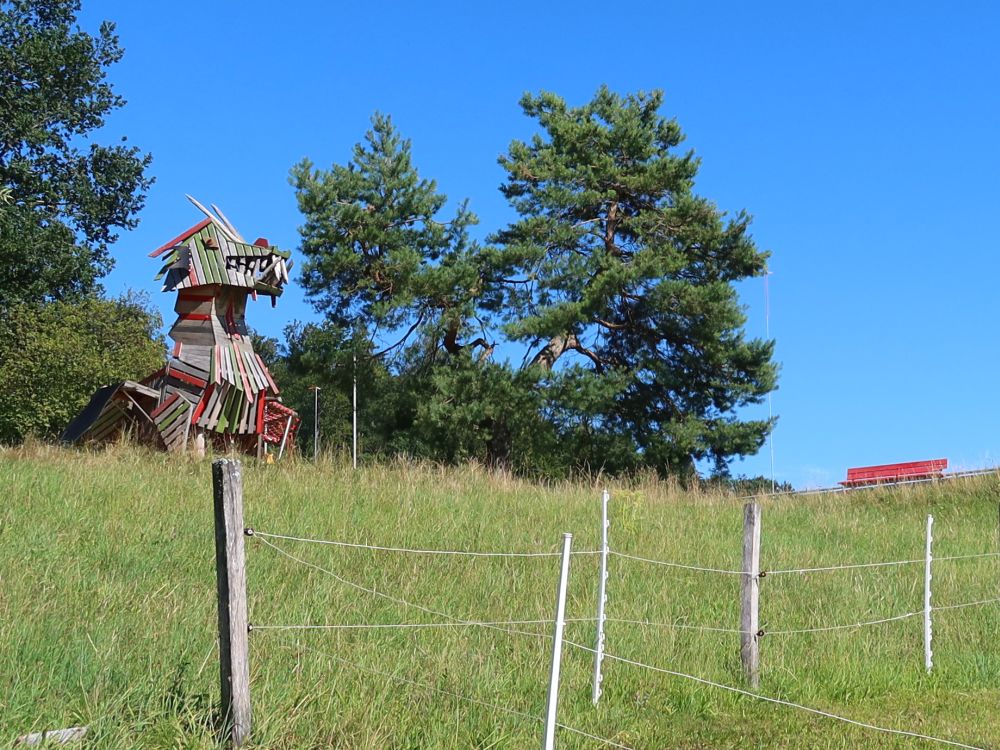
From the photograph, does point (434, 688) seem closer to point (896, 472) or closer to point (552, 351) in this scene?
point (552, 351)

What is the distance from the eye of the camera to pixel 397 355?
26.4m

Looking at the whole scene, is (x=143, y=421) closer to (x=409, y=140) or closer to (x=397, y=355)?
(x=397, y=355)

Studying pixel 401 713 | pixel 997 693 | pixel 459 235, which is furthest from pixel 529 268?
pixel 401 713

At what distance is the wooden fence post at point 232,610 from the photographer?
529 centimetres

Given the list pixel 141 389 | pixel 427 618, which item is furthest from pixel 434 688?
pixel 141 389

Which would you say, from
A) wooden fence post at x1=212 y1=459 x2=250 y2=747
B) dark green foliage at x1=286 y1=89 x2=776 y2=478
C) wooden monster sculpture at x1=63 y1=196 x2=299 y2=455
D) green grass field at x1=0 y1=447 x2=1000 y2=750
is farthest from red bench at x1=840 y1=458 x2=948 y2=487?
wooden fence post at x1=212 y1=459 x2=250 y2=747

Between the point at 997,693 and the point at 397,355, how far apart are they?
19.1 meters

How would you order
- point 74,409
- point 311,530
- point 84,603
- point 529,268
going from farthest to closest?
1. point 74,409
2. point 529,268
3. point 311,530
4. point 84,603

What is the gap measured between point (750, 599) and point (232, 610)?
4561mm

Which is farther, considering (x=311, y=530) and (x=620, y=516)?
(x=620, y=516)

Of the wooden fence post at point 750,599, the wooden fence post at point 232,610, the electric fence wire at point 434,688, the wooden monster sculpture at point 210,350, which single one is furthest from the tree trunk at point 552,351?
the wooden fence post at point 232,610

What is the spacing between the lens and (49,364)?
28.8 metres

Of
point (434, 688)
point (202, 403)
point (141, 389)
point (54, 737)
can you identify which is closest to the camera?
point (54, 737)

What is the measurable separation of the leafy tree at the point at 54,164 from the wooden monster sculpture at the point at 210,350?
32.8ft
